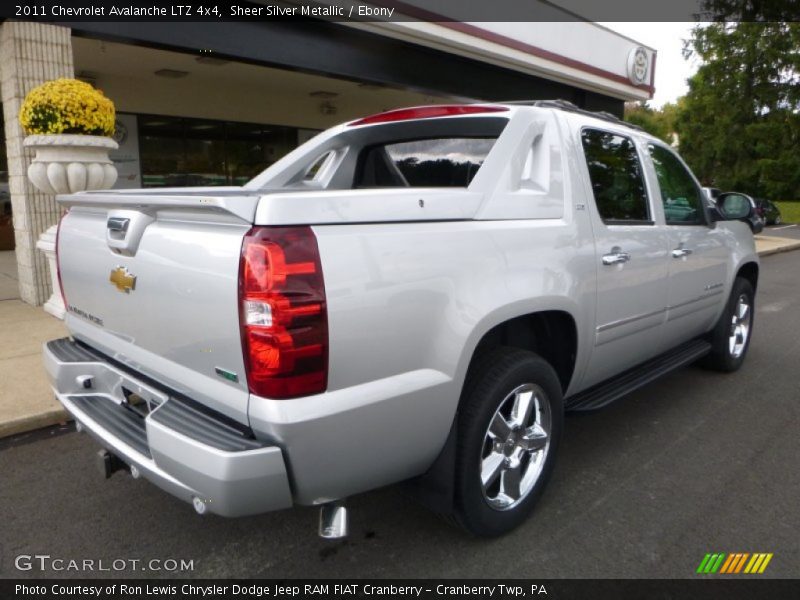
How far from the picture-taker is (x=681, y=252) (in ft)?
12.3

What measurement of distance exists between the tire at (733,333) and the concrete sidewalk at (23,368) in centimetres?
473

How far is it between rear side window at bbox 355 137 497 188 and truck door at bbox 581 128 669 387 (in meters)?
0.58

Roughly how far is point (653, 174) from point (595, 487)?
1892mm

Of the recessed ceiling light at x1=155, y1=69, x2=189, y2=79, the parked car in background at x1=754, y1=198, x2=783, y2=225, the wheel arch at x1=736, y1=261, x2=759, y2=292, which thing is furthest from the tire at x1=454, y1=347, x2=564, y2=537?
the parked car in background at x1=754, y1=198, x2=783, y2=225

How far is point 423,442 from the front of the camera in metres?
2.19

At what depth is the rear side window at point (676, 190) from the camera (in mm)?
3811

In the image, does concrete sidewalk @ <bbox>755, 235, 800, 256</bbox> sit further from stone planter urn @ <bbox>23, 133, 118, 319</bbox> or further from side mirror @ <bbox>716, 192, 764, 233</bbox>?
stone planter urn @ <bbox>23, 133, 118, 319</bbox>

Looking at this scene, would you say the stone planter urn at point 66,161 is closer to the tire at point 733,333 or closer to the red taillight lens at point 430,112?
the red taillight lens at point 430,112

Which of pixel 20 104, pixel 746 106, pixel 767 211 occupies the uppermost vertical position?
pixel 746 106

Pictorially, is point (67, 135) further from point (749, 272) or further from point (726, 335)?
point (749, 272)

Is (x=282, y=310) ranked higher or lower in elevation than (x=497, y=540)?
higher

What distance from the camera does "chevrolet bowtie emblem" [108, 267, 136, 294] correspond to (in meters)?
2.29

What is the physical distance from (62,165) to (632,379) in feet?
18.3

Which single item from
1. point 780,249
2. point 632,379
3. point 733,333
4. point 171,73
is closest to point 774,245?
point 780,249
